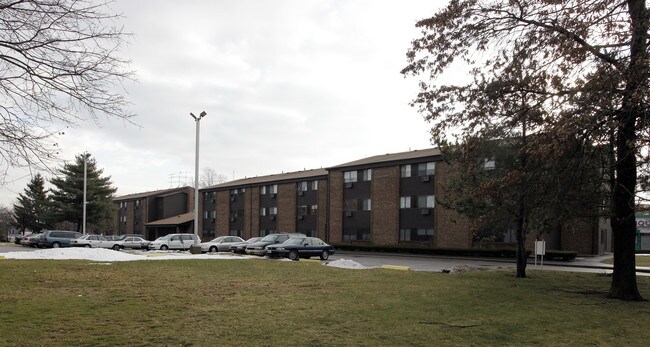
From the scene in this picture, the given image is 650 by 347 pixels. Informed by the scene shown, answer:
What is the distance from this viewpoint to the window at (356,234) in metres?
51.5

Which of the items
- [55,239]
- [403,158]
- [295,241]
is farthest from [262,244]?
[55,239]

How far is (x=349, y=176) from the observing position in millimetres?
53875

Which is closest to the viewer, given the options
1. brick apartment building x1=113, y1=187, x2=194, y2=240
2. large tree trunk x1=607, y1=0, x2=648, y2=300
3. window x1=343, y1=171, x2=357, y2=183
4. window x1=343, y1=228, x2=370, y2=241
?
large tree trunk x1=607, y1=0, x2=648, y2=300

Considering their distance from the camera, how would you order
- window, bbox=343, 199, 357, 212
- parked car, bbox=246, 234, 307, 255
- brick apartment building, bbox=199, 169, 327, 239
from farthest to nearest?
brick apartment building, bbox=199, 169, 327, 239
window, bbox=343, 199, 357, 212
parked car, bbox=246, 234, 307, 255

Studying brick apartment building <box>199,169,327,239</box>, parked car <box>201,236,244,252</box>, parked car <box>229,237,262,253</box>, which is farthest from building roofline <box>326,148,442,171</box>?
parked car <box>201,236,244,252</box>

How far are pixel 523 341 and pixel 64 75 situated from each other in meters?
8.27

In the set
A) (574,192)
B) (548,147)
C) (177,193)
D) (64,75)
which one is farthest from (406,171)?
(177,193)

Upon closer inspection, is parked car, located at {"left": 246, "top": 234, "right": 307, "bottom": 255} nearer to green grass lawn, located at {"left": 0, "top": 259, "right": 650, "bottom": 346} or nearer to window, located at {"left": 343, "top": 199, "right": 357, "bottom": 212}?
window, located at {"left": 343, "top": 199, "right": 357, "bottom": 212}

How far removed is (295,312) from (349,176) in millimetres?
44415

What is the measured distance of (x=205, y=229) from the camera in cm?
7600

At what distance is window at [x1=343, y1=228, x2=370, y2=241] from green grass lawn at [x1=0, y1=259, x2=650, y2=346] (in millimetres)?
35294

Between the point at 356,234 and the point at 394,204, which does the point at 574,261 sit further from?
the point at 356,234

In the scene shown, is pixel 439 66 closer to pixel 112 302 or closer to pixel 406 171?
pixel 112 302

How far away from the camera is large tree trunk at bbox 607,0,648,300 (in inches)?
370
